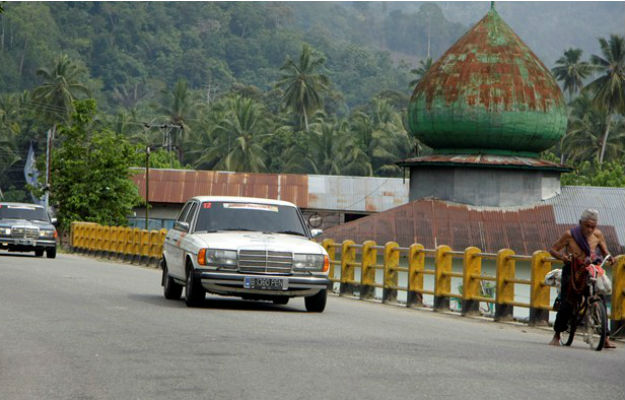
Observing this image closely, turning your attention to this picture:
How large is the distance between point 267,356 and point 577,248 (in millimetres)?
4629

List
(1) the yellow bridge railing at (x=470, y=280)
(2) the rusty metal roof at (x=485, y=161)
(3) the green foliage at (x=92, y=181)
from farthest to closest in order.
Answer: (3) the green foliage at (x=92, y=181) → (2) the rusty metal roof at (x=485, y=161) → (1) the yellow bridge railing at (x=470, y=280)

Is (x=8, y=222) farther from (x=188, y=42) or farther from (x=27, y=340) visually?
(x=188, y=42)

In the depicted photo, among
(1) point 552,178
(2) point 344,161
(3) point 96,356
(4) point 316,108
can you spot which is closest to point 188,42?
(4) point 316,108

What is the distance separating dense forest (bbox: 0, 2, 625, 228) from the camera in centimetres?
9319

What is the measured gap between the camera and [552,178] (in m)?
42.0

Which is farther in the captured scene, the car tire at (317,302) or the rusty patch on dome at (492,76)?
the rusty patch on dome at (492,76)

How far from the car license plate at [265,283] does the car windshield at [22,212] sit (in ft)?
67.4

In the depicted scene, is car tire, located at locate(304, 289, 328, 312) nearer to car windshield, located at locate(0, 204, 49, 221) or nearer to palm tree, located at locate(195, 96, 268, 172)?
car windshield, located at locate(0, 204, 49, 221)

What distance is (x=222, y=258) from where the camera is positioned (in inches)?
656

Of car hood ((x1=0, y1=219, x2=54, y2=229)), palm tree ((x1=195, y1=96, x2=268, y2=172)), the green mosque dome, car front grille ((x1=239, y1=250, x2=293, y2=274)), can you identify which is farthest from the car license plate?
palm tree ((x1=195, y1=96, x2=268, y2=172))

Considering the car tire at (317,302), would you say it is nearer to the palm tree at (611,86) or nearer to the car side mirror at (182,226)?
the car side mirror at (182,226)

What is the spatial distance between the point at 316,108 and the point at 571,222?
238 feet

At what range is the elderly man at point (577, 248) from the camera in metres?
13.8

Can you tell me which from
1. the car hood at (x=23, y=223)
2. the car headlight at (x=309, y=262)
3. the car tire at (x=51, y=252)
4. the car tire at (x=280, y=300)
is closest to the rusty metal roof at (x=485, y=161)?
the car tire at (x=51, y=252)
